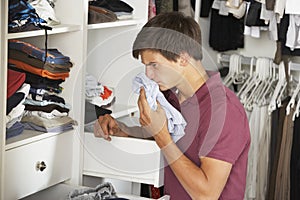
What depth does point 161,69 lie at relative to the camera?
209 centimetres

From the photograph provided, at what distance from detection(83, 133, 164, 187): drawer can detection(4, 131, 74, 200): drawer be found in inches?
3.7

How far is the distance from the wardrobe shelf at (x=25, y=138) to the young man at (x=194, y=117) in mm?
364

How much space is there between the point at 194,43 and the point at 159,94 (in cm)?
21

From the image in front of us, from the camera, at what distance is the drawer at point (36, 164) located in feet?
7.04

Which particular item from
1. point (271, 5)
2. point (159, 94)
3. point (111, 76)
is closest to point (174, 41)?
point (159, 94)

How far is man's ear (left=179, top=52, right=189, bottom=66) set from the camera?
82.7 inches

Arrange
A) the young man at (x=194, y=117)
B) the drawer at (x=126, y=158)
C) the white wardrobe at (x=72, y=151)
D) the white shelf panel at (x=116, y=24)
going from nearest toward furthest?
the young man at (x=194, y=117)
the white wardrobe at (x=72, y=151)
the drawer at (x=126, y=158)
the white shelf panel at (x=116, y=24)

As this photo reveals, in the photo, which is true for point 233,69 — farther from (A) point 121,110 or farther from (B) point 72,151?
(B) point 72,151

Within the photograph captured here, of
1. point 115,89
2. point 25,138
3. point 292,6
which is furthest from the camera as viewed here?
point 292,6

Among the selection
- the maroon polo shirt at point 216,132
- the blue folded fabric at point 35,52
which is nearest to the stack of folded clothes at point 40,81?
the blue folded fabric at point 35,52

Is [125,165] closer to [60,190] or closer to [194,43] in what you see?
[60,190]

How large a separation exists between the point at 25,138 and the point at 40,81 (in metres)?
0.21

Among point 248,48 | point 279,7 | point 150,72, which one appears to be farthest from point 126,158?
point 248,48

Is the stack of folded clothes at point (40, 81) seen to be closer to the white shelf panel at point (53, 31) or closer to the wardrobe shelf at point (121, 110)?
the white shelf panel at point (53, 31)
